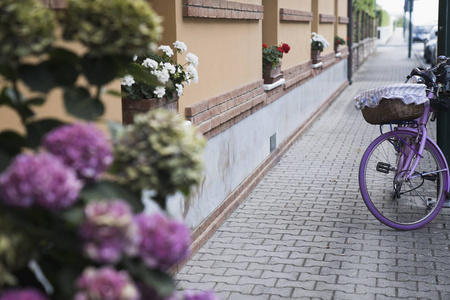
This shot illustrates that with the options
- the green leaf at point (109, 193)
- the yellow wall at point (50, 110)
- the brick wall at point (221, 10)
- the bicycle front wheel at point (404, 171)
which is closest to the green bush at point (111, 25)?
the green leaf at point (109, 193)

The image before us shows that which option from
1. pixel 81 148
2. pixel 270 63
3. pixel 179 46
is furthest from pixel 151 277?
pixel 270 63

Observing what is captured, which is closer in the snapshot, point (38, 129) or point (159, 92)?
point (38, 129)

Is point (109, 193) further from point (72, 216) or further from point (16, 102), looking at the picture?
point (16, 102)

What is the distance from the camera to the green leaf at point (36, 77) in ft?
5.78

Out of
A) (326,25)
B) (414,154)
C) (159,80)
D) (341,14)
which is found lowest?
(414,154)

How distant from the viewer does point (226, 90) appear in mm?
6379

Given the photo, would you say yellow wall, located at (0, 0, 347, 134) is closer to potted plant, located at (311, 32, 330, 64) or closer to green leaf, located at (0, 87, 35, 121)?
green leaf, located at (0, 87, 35, 121)

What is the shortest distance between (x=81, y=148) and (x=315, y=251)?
3.58m

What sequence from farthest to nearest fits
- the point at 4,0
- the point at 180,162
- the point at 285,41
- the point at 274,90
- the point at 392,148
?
the point at 285,41, the point at 274,90, the point at 392,148, the point at 180,162, the point at 4,0

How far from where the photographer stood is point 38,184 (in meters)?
1.45

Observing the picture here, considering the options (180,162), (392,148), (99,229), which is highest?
(180,162)

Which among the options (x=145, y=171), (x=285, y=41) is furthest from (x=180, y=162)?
(x=285, y=41)

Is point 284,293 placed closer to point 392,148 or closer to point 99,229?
point 392,148

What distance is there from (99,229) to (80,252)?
20 cm
